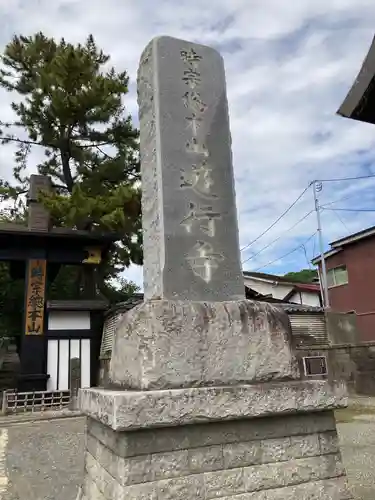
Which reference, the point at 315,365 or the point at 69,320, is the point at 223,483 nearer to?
the point at 315,365

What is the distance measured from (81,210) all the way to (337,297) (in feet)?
39.4

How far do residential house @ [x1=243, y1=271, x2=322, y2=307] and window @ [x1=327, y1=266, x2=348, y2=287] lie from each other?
19.0 ft

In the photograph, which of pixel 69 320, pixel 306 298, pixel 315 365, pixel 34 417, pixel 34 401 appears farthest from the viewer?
pixel 306 298

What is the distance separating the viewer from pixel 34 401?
520 inches

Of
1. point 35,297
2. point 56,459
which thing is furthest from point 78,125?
point 56,459

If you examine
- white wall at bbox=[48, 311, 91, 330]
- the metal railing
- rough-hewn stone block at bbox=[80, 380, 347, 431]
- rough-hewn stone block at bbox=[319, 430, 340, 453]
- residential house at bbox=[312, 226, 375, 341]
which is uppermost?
residential house at bbox=[312, 226, 375, 341]

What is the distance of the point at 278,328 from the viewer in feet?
9.84

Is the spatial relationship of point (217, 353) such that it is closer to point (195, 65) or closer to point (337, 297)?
point (195, 65)

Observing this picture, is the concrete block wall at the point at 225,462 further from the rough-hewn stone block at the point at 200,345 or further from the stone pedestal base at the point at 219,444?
the rough-hewn stone block at the point at 200,345

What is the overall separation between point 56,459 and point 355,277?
1477 centimetres

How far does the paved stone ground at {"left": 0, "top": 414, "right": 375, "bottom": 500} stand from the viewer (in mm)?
4879

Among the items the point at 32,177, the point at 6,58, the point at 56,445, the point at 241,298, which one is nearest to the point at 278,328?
the point at 241,298

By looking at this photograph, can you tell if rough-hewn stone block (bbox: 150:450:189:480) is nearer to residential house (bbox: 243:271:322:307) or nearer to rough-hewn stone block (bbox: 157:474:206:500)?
rough-hewn stone block (bbox: 157:474:206:500)

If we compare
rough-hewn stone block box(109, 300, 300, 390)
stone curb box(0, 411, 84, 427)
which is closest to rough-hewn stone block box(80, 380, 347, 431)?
rough-hewn stone block box(109, 300, 300, 390)
